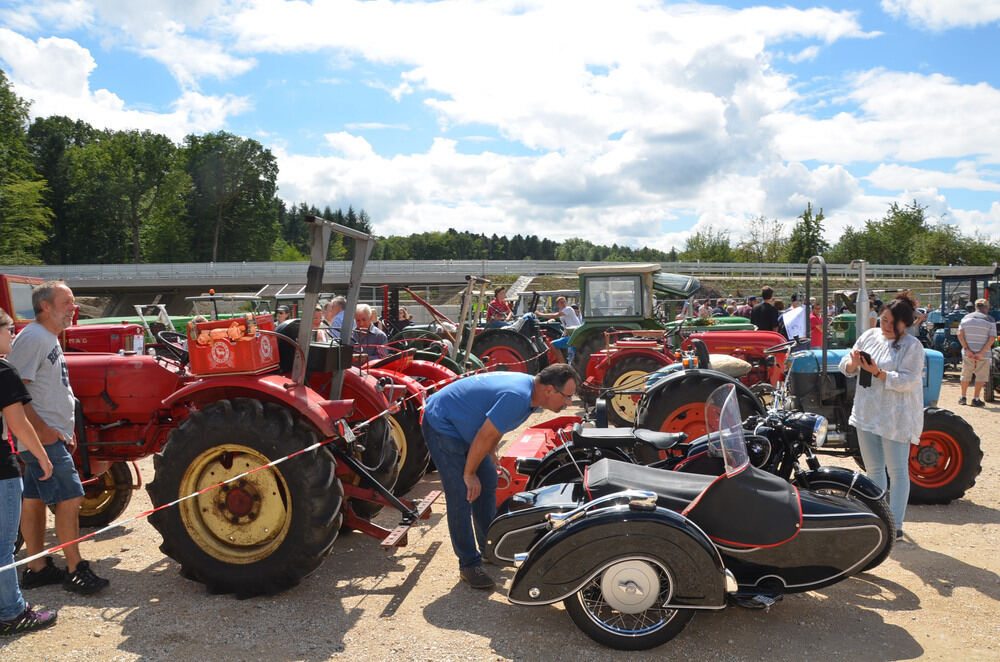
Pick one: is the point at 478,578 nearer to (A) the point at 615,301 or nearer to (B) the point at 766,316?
(A) the point at 615,301

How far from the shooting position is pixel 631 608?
317 centimetres

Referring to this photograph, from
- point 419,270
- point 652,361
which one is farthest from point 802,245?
point 652,361

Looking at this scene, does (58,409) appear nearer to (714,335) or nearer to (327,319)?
(327,319)

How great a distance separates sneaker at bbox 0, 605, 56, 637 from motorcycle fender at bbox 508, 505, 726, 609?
2.28 meters

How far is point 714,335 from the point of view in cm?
852

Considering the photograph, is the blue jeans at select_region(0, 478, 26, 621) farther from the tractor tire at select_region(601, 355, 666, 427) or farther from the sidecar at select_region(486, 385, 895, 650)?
the tractor tire at select_region(601, 355, 666, 427)

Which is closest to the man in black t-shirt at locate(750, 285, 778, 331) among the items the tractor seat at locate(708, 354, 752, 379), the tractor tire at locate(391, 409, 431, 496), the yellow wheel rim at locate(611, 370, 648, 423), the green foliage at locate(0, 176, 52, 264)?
the yellow wheel rim at locate(611, 370, 648, 423)

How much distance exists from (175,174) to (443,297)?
26.2 metres

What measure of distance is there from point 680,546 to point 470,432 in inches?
48.8

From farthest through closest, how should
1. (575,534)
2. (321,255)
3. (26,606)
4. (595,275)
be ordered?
(595,275) < (321,255) < (26,606) < (575,534)

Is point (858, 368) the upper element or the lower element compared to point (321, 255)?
lower

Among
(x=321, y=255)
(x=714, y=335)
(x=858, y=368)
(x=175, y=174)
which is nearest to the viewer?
(x=321, y=255)

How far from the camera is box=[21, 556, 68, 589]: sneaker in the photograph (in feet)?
12.9

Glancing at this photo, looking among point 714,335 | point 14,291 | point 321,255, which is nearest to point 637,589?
point 321,255
